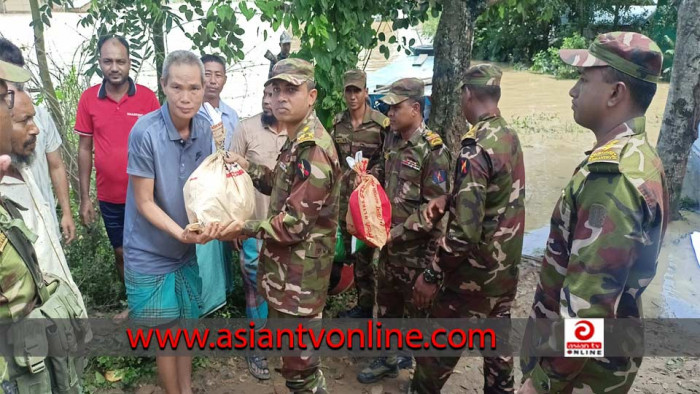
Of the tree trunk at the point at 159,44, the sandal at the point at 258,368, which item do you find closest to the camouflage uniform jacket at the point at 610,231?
the sandal at the point at 258,368

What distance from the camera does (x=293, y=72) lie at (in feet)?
8.75

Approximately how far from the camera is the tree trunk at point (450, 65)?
15.0 feet

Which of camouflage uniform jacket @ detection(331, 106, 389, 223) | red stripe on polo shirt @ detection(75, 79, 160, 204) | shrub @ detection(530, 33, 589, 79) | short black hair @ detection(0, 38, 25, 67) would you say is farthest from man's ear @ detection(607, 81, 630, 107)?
shrub @ detection(530, 33, 589, 79)

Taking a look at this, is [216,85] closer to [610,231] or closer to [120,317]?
[120,317]

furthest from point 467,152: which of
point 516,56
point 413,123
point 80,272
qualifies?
point 516,56

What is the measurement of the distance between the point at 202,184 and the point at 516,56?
70.8ft

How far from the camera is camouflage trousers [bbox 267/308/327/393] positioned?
2730mm

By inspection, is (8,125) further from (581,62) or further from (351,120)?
(351,120)

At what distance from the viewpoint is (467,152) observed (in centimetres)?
265

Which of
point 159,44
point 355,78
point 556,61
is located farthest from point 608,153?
point 556,61

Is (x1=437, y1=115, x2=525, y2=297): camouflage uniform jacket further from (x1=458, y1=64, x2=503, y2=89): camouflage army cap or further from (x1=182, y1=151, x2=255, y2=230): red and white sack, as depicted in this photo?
(x1=182, y1=151, x2=255, y2=230): red and white sack

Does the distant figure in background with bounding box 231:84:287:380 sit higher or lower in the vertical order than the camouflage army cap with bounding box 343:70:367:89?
lower

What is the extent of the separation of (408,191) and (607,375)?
5.75ft

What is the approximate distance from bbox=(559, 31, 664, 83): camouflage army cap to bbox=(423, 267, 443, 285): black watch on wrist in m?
1.32
